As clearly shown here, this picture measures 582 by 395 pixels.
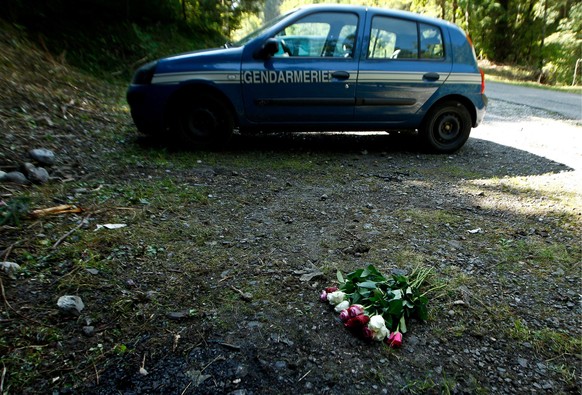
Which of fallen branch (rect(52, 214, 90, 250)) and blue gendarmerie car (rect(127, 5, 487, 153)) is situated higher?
blue gendarmerie car (rect(127, 5, 487, 153))

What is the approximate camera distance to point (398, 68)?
5.28m

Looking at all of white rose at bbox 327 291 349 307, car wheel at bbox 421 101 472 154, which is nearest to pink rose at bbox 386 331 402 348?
white rose at bbox 327 291 349 307

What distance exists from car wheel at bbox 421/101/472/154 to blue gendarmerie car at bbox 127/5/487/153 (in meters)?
0.08

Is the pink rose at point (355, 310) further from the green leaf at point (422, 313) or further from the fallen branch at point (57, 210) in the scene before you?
the fallen branch at point (57, 210)

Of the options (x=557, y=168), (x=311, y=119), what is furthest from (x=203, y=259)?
(x=557, y=168)

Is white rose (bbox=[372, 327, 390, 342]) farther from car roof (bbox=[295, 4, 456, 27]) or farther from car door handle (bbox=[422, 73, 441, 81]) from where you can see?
car roof (bbox=[295, 4, 456, 27])

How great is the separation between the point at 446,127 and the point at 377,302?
4.19m

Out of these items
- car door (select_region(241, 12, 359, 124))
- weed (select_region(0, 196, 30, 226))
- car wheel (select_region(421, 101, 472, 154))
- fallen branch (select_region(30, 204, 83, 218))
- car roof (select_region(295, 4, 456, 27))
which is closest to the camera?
weed (select_region(0, 196, 30, 226))

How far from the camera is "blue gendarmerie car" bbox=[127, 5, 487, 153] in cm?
495

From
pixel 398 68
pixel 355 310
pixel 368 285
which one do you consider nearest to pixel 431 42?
pixel 398 68

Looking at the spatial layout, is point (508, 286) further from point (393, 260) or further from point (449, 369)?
point (449, 369)

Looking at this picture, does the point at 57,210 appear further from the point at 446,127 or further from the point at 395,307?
the point at 446,127

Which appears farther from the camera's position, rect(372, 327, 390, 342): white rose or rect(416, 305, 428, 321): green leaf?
rect(416, 305, 428, 321): green leaf

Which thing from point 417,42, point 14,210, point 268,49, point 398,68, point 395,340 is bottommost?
point 395,340
